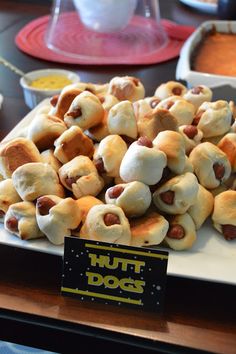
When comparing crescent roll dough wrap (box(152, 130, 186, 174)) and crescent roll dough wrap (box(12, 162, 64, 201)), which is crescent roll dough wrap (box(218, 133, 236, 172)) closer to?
crescent roll dough wrap (box(152, 130, 186, 174))

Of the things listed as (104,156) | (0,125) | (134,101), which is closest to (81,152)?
(104,156)

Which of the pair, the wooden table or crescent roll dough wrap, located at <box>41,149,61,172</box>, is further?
crescent roll dough wrap, located at <box>41,149,61,172</box>

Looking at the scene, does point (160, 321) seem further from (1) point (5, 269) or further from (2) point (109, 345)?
(1) point (5, 269)

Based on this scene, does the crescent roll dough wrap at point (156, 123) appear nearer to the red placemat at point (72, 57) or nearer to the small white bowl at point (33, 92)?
the small white bowl at point (33, 92)

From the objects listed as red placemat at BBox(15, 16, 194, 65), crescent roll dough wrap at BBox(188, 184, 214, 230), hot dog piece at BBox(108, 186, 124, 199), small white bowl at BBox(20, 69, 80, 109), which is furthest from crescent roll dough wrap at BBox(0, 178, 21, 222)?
red placemat at BBox(15, 16, 194, 65)

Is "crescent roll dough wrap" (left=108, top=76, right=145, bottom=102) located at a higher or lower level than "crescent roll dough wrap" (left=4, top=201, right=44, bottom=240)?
higher

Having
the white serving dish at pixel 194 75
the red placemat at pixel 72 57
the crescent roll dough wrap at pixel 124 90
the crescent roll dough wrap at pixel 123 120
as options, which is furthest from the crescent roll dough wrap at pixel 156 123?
the red placemat at pixel 72 57
